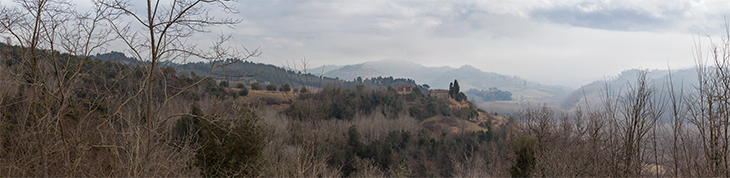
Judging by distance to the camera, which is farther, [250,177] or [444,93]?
[444,93]

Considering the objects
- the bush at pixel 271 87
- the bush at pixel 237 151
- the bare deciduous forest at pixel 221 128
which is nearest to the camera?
the bare deciduous forest at pixel 221 128

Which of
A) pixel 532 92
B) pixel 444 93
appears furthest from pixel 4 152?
pixel 532 92

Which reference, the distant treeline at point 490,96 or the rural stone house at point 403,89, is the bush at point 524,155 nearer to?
the rural stone house at point 403,89

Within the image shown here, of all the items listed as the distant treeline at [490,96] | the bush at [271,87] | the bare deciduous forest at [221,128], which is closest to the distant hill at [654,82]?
the bare deciduous forest at [221,128]

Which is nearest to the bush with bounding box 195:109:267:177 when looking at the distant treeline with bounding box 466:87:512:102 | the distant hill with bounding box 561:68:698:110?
the distant hill with bounding box 561:68:698:110

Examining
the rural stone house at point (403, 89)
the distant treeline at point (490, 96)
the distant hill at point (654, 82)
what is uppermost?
the distant hill at point (654, 82)

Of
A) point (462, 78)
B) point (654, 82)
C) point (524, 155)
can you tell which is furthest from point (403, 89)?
point (462, 78)

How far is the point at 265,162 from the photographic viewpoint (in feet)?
41.0

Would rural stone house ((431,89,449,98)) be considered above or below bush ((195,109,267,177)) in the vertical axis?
above

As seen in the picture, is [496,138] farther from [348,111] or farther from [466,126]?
[348,111]

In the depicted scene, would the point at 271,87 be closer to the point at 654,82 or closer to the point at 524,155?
the point at 524,155

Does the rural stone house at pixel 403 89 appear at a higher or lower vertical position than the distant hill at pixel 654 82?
lower

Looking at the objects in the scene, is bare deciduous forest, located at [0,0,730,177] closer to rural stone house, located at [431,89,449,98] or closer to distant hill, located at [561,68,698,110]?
distant hill, located at [561,68,698,110]

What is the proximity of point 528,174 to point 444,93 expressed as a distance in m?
47.2
